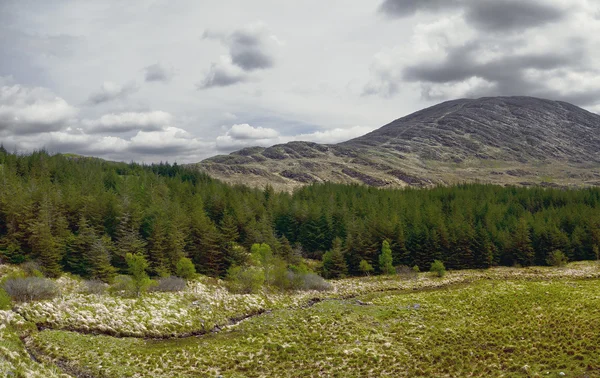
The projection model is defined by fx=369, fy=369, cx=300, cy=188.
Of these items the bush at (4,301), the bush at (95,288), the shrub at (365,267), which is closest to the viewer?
the bush at (4,301)

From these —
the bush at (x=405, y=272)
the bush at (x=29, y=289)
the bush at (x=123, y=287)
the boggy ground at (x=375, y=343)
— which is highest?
the bush at (x=29, y=289)

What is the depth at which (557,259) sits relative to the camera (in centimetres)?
8556

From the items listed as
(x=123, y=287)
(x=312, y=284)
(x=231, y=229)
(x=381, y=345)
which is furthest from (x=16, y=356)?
(x=231, y=229)

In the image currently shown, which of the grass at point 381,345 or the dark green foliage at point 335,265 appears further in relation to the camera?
the dark green foliage at point 335,265

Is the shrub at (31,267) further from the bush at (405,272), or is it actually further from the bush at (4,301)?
the bush at (405,272)

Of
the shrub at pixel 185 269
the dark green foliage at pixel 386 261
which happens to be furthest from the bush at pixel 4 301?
the dark green foliage at pixel 386 261

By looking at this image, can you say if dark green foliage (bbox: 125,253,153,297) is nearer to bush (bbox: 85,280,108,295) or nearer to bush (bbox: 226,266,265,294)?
bush (bbox: 85,280,108,295)

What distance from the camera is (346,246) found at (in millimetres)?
85688

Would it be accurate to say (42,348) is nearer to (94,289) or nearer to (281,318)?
(94,289)

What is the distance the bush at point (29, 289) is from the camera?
131ft

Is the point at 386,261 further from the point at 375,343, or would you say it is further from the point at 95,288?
the point at 95,288

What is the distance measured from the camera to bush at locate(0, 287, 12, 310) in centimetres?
3583

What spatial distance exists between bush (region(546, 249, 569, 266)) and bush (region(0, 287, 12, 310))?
10140 centimetres

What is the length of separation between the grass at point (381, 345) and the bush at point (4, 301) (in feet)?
18.7
